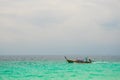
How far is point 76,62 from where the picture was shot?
4631 centimetres

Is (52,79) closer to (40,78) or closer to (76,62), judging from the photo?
(40,78)

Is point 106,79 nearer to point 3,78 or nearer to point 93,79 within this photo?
point 93,79

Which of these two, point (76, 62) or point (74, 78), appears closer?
point (74, 78)

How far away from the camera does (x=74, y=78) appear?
24.3m

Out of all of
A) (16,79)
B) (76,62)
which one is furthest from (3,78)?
(76,62)

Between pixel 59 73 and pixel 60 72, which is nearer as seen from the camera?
pixel 59 73

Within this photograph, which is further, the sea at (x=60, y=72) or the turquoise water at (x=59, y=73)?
the sea at (x=60, y=72)

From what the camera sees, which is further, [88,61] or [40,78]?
[88,61]

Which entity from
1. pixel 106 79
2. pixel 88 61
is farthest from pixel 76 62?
pixel 106 79

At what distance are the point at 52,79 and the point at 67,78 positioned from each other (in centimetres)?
155

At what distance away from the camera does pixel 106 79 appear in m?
24.5

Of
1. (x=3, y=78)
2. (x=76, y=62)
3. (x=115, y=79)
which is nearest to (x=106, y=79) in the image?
(x=115, y=79)

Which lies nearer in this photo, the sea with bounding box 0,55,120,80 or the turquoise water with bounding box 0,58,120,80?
the turquoise water with bounding box 0,58,120,80

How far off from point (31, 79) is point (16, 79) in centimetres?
137
